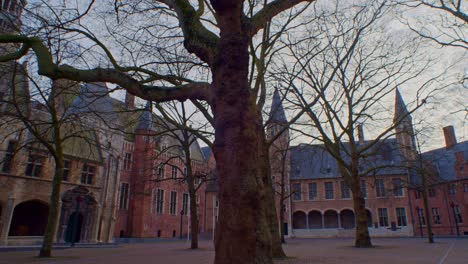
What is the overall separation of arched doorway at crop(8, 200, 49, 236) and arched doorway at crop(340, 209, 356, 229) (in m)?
41.6

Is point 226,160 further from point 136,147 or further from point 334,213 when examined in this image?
point 334,213

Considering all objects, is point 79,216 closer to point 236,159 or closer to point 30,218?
point 30,218

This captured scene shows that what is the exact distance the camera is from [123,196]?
3888 centimetres

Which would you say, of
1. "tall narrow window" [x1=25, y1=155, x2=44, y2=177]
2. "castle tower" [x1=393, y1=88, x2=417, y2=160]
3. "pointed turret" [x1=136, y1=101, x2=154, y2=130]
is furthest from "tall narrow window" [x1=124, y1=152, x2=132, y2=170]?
"castle tower" [x1=393, y1=88, x2=417, y2=160]

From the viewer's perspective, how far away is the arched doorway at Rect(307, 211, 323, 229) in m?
51.7

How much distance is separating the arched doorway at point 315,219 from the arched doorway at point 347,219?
3446 mm

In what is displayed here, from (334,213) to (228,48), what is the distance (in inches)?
2032

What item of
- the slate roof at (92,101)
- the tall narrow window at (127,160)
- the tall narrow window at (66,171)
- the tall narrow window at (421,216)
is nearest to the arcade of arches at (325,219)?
the tall narrow window at (421,216)

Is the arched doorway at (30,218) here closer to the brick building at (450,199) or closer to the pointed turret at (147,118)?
the pointed turret at (147,118)

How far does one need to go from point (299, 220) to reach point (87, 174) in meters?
35.8

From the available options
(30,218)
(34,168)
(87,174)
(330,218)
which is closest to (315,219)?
(330,218)

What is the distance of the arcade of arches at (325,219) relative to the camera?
50.1 meters

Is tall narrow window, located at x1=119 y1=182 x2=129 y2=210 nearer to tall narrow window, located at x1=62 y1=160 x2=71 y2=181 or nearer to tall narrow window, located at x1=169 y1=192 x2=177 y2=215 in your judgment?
tall narrow window, located at x1=169 y1=192 x2=177 y2=215

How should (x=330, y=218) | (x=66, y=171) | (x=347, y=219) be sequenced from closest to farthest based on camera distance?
1. (x=66, y=171)
2. (x=347, y=219)
3. (x=330, y=218)
